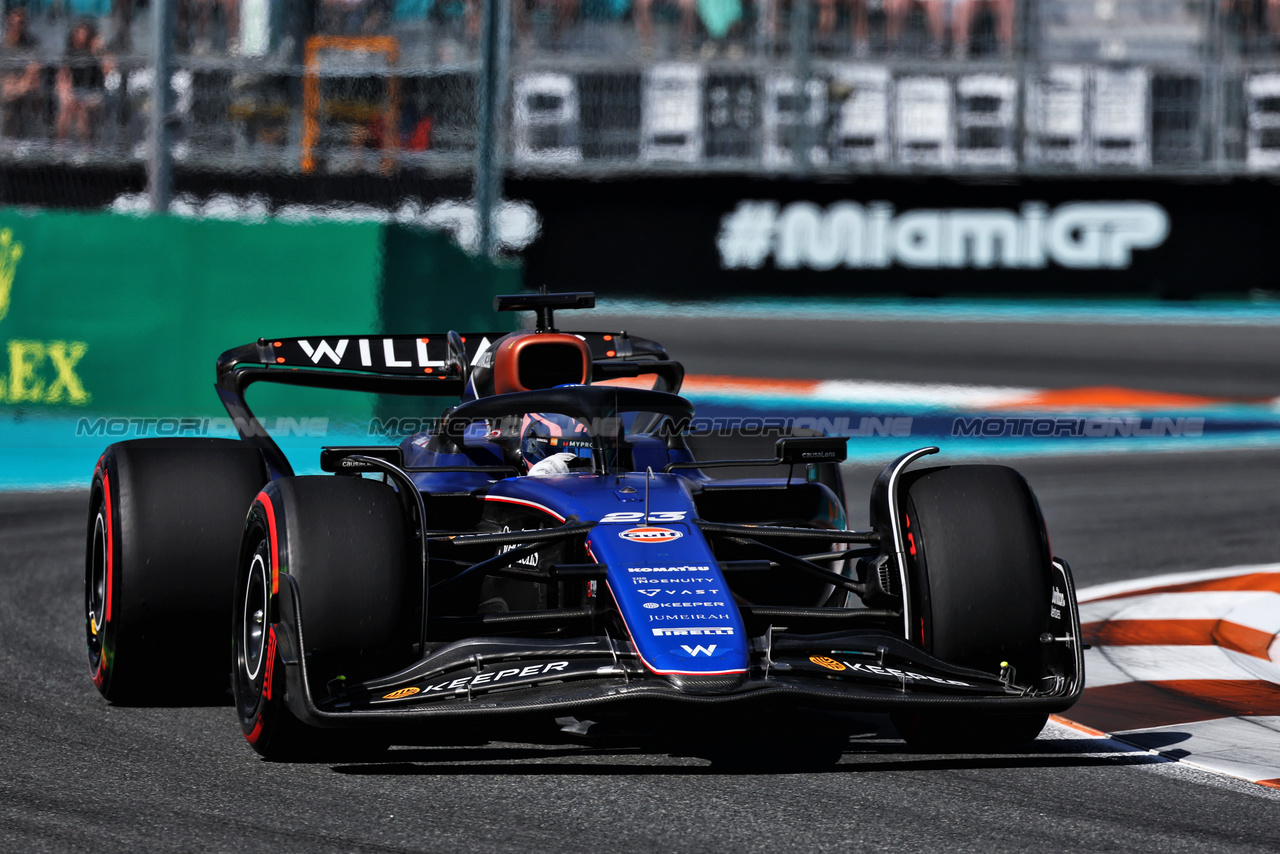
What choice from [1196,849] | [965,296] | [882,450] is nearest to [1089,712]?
[1196,849]

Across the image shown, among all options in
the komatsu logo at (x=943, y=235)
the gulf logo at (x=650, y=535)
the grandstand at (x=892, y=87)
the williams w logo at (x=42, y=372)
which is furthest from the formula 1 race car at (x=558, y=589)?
the komatsu logo at (x=943, y=235)

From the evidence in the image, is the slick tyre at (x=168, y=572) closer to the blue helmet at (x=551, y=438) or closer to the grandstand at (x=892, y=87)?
the blue helmet at (x=551, y=438)

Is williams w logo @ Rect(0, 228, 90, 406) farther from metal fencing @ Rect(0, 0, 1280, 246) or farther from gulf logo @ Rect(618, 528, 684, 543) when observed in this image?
gulf logo @ Rect(618, 528, 684, 543)

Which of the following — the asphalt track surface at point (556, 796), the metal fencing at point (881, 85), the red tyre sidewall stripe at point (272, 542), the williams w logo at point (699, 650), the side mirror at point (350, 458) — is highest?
the metal fencing at point (881, 85)

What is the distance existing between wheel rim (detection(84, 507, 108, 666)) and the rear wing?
0.81 metres

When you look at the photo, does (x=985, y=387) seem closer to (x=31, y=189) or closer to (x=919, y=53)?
(x=919, y=53)

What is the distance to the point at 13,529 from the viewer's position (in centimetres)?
981

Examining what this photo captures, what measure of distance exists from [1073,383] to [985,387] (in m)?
0.71

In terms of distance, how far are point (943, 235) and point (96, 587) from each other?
428 inches

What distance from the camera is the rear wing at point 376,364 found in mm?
6934

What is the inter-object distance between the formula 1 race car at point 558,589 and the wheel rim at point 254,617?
0.04 feet

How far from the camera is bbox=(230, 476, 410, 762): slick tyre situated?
15.3 ft

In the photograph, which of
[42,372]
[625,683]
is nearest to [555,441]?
[625,683]

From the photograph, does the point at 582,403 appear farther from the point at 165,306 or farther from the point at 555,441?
the point at 165,306
